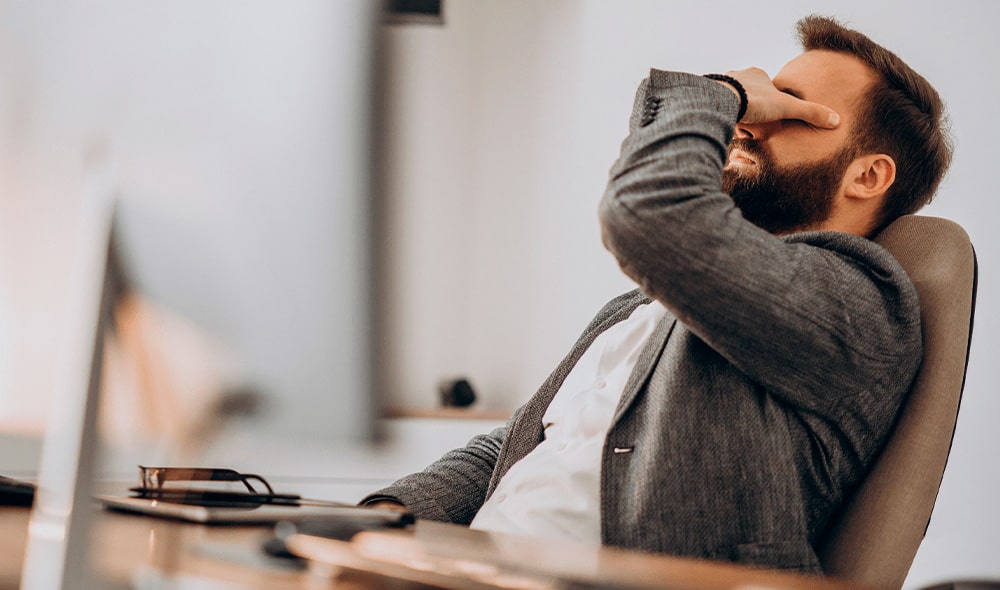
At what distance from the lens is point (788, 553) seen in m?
0.86

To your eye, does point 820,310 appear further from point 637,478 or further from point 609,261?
point 609,261

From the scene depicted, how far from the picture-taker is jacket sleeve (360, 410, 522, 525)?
112 centimetres

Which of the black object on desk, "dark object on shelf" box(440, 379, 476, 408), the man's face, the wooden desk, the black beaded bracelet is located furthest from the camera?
"dark object on shelf" box(440, 379, 476, 408)

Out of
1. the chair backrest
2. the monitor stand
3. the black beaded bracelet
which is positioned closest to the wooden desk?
the monitor stand

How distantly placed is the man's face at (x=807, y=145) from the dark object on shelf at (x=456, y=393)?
148 cm

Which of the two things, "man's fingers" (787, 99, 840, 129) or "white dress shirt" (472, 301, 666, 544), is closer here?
"white dress shirt" (472, 301, 666, 544)

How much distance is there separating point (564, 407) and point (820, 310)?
34 centimetres

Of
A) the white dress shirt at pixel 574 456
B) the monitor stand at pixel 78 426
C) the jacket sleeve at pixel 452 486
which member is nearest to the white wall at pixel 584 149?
the jacket sleeve at pixel 452 486

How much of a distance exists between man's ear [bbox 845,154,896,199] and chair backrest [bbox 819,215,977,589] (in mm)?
236

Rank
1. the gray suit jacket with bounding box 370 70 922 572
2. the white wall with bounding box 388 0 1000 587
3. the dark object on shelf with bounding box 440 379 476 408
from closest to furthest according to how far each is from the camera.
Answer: the gray suit jacket with bounding box 370 70 922 572, the white wall with bounding box 388 0 1000 587, the dark object on shelf with bounding box 440 379 476 408

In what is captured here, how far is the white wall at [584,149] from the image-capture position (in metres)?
1.66

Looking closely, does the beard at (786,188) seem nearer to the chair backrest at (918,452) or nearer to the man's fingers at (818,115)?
the man's fingers at (818,115)

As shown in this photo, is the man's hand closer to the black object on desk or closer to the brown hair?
the brown hair

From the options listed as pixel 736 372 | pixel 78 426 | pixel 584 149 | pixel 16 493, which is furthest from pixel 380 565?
pixel 584 149
